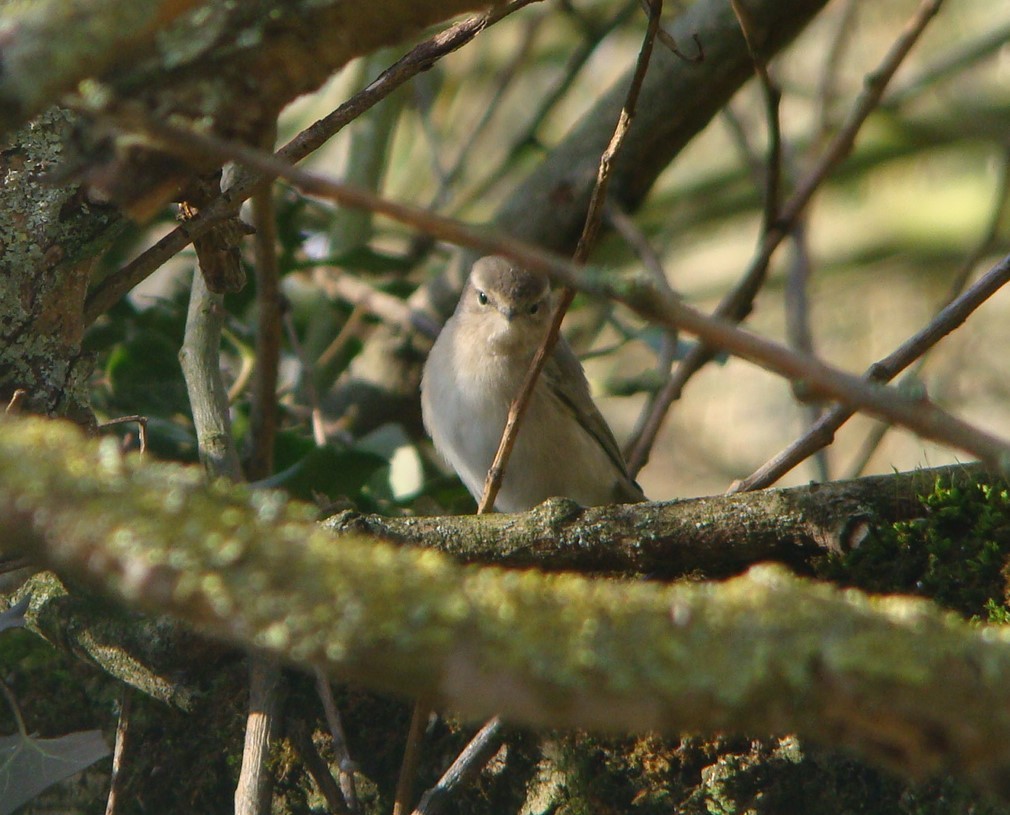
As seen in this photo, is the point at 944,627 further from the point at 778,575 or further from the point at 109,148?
the point at 109,148

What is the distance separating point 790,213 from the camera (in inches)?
142

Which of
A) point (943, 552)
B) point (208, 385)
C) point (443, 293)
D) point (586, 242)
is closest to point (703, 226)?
point (443, 293)

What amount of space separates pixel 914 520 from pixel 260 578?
4.78 ft

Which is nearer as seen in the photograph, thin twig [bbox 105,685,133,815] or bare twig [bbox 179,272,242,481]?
thin twig [bbox 105,685,133,815]

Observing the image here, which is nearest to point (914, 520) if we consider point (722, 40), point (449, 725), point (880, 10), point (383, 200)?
point (449, 725)

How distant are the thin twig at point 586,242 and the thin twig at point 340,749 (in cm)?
52

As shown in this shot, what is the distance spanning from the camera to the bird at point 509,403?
13.9ft

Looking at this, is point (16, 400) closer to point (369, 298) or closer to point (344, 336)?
point (344, 336)

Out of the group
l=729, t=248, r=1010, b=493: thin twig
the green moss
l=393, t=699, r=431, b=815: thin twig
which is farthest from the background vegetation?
l=729, t=248, r=1010, b=493: thin twig

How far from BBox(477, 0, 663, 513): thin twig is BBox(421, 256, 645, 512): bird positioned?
1720 mm

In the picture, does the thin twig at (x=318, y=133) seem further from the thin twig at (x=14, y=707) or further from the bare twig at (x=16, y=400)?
the thin twig at (x=14, y=707)

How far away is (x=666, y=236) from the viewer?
5.98 m

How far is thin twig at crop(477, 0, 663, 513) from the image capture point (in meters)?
2.10

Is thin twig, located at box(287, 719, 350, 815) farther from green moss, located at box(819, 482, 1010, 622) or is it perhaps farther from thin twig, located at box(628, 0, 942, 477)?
thin twig, located at box(628, 0, 942, 477)
